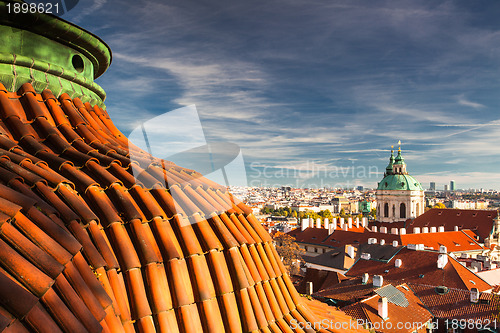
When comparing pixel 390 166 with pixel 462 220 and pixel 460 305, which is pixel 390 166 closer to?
pixel 462 220

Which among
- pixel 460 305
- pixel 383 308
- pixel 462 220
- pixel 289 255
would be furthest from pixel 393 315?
pixel 462 220

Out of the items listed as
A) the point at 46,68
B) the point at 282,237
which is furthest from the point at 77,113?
the point at 282,237

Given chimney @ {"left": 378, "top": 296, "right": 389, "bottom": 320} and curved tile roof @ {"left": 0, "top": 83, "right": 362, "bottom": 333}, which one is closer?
curved tile roof @ {"left": 0, "top": 83, "right": 362, "bottom": 333}

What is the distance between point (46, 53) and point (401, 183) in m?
90.0

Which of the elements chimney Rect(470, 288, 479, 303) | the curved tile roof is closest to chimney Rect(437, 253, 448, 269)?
chimney Rect(470, 288, 479, 303)

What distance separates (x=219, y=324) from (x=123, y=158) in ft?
5.14

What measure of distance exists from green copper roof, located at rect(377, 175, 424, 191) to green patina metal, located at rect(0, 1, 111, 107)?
3475 inches

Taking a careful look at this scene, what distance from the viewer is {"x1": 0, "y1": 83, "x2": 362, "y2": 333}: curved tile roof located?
183cm

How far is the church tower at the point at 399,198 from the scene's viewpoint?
276 feet

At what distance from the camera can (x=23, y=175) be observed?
7.82ft

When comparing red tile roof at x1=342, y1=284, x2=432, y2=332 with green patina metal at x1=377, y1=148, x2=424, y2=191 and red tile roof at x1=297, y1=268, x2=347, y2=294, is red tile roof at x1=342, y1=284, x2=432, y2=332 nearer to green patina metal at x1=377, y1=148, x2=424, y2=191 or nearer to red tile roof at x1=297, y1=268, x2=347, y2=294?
red tile roof at x1=297, y1=268, x2=347, y2=294

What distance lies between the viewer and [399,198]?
280 ft

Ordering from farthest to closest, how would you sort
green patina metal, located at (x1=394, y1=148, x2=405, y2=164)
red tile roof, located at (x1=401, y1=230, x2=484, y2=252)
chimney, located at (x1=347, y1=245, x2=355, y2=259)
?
green patina metal, located at (x1=394, y1=148, x2=405, y2=164) < red tile roof, located at (x1=401, y1=230, x2=484, y2=252) < chimney, located at (x1=347, y1=245, x2=355, y2=259)

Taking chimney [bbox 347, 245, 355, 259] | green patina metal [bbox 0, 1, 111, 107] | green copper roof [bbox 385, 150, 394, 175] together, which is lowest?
chimney [bbox 347, 245, 355, 259]
